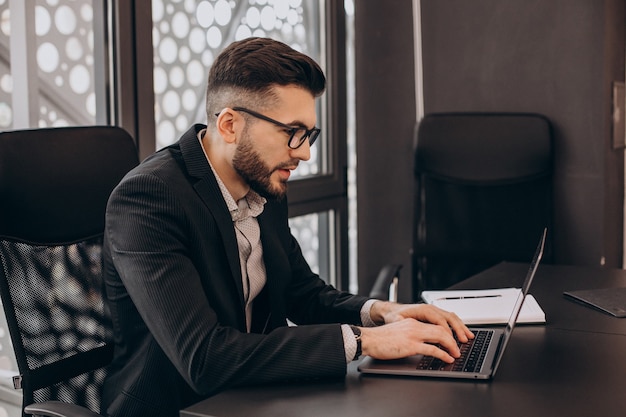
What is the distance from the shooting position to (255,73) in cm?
170

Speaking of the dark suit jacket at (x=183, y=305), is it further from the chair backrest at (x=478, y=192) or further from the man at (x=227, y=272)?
the chair backrest at (x=478, y=192)

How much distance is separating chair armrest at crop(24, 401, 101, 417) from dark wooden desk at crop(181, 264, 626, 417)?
0.85ft

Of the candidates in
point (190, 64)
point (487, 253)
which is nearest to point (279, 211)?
point (190, 64)

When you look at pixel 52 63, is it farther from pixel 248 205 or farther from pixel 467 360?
pixel 467 360

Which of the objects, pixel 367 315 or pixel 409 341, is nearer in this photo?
pixel 409 341

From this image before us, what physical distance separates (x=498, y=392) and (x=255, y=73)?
83 centimetres

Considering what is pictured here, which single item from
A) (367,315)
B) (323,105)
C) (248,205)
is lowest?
(367,315)

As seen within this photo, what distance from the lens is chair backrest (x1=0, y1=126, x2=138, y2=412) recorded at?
5.17 ft

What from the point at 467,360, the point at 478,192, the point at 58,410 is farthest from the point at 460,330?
the point at 478,192

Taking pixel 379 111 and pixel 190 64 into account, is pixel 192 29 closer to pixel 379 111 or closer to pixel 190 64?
pixel 190 64

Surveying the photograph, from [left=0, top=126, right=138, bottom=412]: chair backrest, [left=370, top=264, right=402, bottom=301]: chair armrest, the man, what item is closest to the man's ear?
the man

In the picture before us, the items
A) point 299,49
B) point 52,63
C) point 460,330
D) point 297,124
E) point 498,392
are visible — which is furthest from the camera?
point 299,49

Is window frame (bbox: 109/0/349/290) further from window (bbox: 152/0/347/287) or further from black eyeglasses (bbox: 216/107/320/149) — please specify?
black eyeglasses (bbox: 216/107/320/149)

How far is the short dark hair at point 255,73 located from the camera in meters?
1.70
